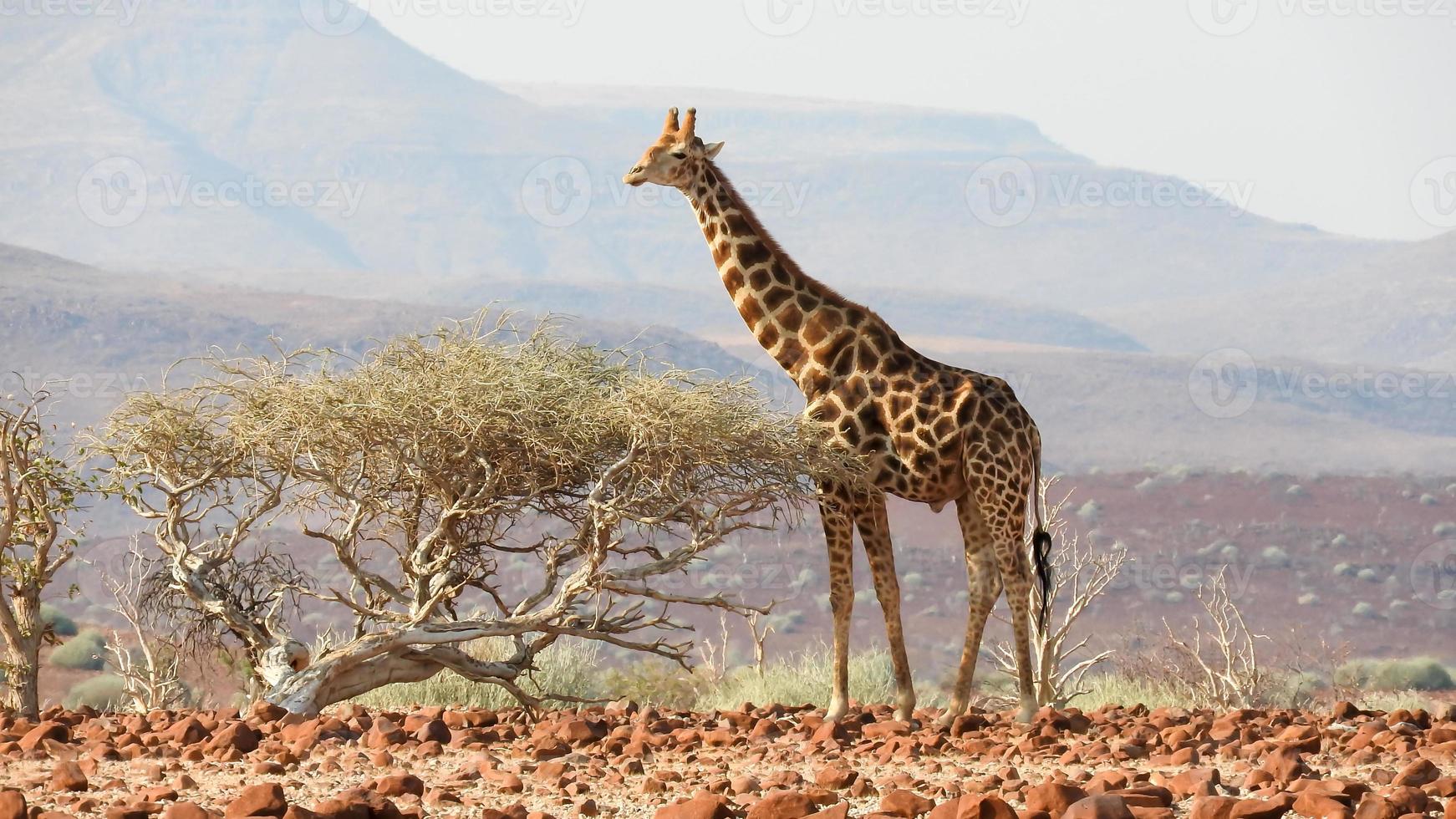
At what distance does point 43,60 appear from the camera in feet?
640

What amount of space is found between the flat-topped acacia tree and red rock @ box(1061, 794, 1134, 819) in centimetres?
408

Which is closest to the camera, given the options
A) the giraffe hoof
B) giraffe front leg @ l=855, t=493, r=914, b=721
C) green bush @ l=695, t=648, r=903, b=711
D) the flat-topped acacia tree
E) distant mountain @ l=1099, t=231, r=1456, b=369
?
the flat-topped acacia tree

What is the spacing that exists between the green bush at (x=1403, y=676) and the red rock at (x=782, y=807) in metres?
24.2

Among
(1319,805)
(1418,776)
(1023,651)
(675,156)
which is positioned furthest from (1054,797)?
(675,156)

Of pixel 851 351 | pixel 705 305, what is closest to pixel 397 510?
pixel 851 351

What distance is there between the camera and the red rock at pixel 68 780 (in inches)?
261

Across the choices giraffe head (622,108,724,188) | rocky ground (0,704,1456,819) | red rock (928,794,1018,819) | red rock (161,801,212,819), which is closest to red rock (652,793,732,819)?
rocky ground (0,704,1456,819)

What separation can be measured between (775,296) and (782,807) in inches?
200

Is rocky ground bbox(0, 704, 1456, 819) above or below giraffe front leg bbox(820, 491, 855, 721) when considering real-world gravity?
below

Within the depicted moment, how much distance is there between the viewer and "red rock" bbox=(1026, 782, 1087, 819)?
5848mm

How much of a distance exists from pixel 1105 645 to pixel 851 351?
1284 inches

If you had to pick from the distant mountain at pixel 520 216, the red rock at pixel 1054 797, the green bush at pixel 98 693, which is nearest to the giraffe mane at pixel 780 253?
the red rock at pixel 1054 797

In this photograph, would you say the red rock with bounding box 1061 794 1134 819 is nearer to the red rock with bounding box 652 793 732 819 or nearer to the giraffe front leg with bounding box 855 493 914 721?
the red rock with bounding box 652 793 732 819

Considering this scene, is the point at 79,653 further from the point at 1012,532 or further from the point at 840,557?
the point at 1012,532
